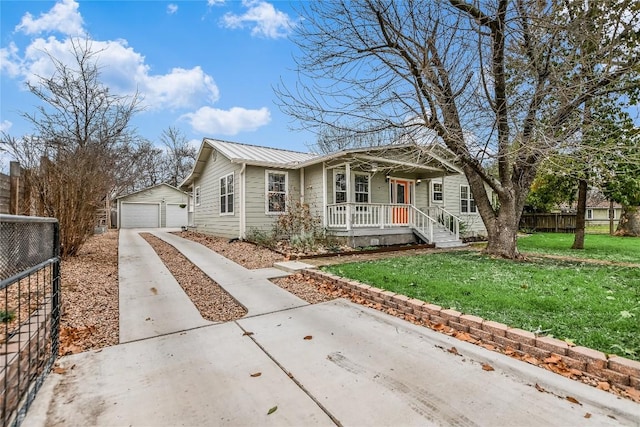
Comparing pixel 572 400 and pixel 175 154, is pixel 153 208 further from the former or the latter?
pixel 572 400

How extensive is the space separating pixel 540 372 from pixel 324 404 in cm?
185

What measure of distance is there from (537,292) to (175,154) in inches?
1373

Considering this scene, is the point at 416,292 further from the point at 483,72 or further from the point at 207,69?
the point at 207,69

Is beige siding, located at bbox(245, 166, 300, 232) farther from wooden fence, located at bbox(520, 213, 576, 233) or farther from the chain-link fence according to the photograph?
wooden fence, located at bbox(520, 213, 576, 233)

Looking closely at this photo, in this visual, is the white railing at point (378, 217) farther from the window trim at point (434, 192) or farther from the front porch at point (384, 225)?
the window trim at point (434, 192)

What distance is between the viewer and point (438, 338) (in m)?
3.34

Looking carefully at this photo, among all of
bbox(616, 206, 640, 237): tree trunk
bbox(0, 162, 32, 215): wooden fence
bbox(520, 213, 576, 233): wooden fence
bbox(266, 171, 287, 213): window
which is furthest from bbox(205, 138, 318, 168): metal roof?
bbox(616, 206, 640, 237): tree trunk

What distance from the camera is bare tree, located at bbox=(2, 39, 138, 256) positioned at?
20.3ft

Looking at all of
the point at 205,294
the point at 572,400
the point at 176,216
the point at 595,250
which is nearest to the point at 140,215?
the point at 176,216

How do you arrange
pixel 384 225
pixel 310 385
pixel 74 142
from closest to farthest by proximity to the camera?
pixel 310 385, pixel 384 225, pixel 74 142

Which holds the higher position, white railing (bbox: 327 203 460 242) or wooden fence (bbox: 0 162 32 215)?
wooden fence (bbox: 0 162 32 215)

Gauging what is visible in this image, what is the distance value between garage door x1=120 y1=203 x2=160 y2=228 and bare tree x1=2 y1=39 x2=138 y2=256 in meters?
6.22

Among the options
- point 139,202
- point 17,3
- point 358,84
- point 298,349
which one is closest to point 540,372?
point 298,349

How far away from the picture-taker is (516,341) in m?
3.06
